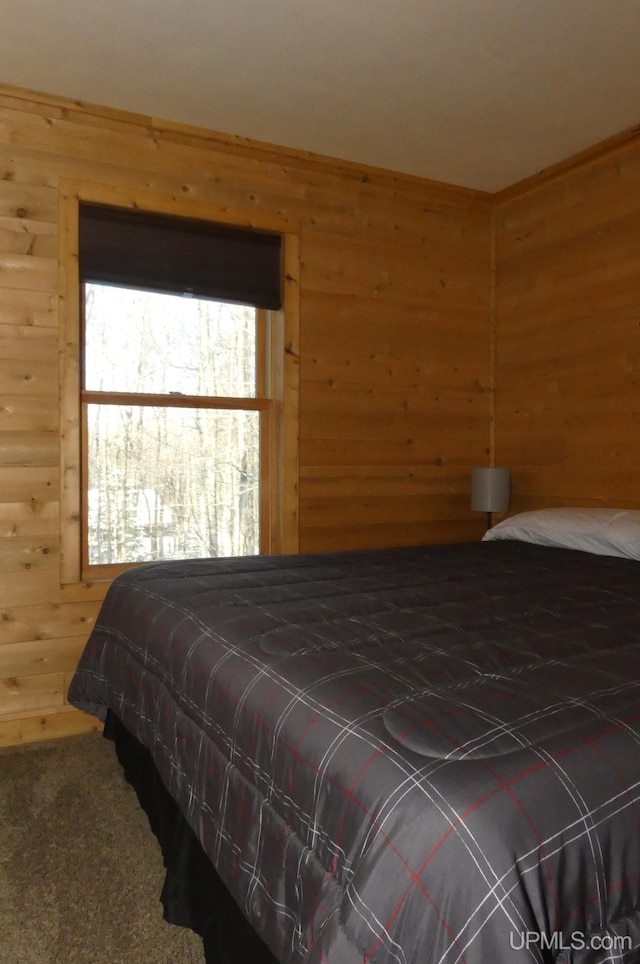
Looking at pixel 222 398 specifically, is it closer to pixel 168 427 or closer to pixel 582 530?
pixel 168 427

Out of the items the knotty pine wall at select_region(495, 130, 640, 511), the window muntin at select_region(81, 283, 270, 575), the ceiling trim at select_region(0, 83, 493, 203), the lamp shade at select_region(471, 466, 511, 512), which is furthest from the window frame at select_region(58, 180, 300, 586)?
the knotty pine wall at select_region(495, 130, 640, 511)

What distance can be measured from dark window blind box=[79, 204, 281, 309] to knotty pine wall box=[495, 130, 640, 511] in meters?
1.43

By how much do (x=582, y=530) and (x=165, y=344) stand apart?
2039mm

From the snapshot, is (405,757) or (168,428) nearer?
(405,757)

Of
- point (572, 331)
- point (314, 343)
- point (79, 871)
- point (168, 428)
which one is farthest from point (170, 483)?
point (572, 331)

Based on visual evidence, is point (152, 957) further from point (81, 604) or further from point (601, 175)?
point (601, 175)

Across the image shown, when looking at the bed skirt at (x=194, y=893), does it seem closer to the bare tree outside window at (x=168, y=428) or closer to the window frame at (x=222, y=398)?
the window frame at (x=222, y=398)

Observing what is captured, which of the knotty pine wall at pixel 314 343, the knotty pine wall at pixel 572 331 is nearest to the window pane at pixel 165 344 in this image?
the knotty pine wall at pixel 314 343

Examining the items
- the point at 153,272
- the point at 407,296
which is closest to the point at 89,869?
the point at 153,272

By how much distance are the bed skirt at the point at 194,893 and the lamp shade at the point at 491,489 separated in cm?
222

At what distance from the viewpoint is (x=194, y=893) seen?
62.9 inches

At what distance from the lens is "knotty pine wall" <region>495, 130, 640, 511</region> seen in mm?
3273

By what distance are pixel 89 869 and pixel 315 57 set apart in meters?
2.84
